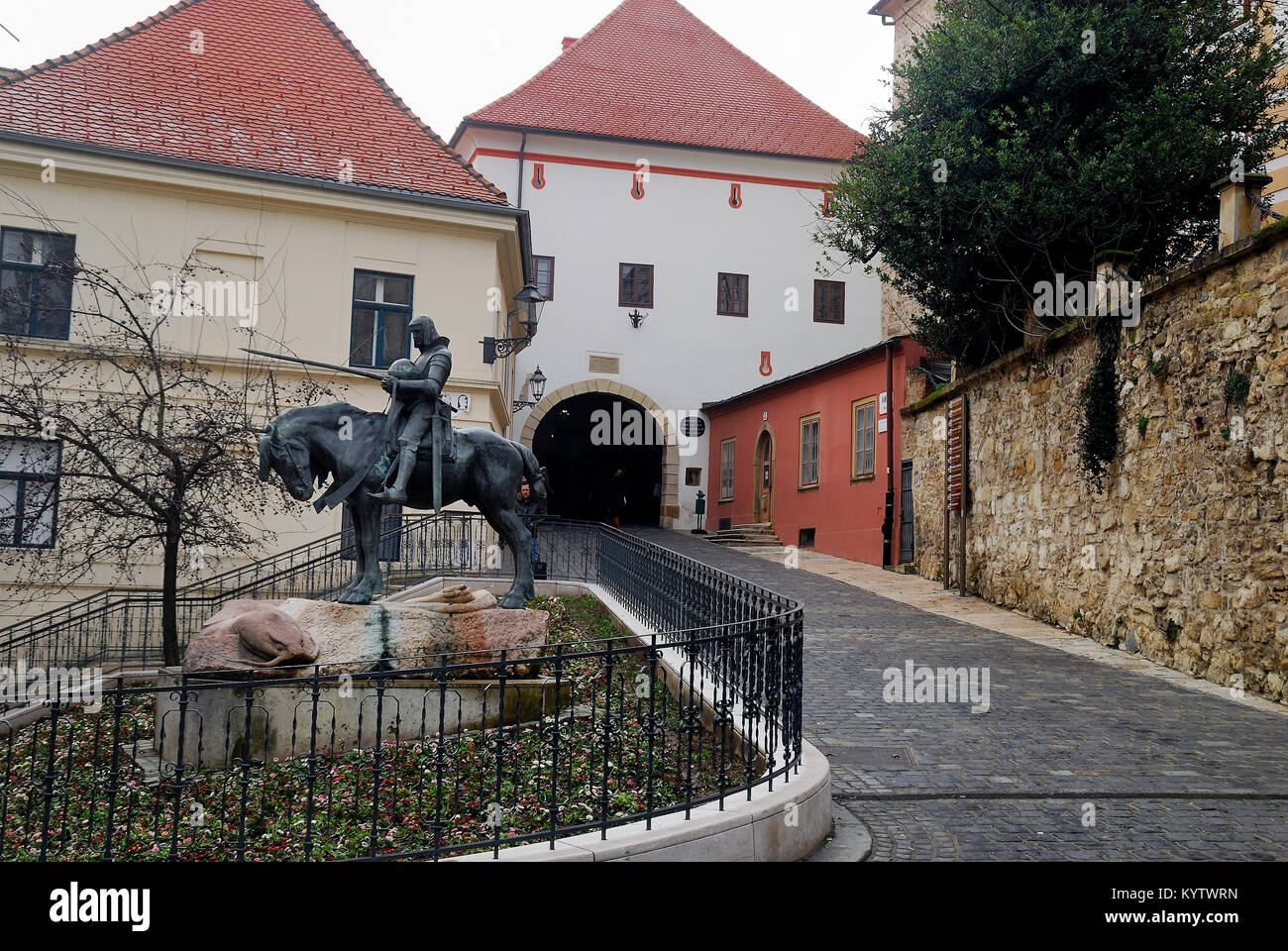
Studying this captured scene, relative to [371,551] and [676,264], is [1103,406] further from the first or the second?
[676,264]

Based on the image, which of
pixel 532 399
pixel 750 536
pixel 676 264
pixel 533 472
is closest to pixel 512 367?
pixel 532 399

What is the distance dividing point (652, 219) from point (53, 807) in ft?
83.5

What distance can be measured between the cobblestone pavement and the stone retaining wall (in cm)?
99

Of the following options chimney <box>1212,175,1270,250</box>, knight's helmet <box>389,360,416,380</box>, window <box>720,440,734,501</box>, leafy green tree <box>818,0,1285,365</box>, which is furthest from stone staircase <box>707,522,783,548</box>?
knight's helmet <box>389,360,416,380</box>

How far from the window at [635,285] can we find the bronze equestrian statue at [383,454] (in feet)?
71.7

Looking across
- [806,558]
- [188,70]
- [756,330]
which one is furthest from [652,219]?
[188,70]

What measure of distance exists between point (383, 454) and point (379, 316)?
10380 mm

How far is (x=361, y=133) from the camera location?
19.5m

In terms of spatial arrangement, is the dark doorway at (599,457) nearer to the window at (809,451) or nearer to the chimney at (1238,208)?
the window at (809,451)

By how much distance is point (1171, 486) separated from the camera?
11664mm

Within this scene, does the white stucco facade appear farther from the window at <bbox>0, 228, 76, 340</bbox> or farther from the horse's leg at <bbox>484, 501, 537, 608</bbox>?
the horse's leg at <bbox>484, 501, 537, 608</bbox>

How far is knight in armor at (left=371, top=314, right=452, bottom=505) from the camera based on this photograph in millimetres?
8523

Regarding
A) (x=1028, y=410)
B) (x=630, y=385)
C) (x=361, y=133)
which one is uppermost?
(x=361, y=133)
